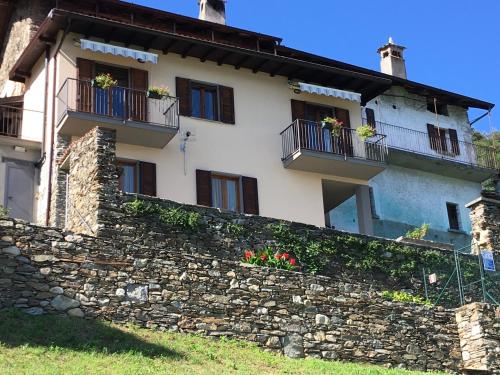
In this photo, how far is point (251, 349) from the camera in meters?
17.6

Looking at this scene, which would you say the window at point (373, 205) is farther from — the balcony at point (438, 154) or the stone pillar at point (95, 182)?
the stone pillar at point (95, 182)

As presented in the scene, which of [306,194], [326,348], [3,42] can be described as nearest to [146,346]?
[326,348]

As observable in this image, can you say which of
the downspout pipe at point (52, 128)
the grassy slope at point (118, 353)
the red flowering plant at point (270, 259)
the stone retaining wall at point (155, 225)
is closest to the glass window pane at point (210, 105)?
the downspout pipe at point (52, 128)

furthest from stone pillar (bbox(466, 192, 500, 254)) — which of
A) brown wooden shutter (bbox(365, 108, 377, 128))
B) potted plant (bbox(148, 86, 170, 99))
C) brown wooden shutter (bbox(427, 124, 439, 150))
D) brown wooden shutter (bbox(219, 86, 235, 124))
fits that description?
potted plant (bbox(148, 86, 170, 99))

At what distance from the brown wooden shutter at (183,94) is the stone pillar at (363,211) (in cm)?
614

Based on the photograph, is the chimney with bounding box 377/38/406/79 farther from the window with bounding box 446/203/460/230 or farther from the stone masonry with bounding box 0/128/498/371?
the stone masonry with bounding box 0/128/498/371

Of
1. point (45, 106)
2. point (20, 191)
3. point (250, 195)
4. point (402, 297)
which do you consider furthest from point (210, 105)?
point (402, 297)

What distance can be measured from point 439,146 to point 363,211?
8502 mm

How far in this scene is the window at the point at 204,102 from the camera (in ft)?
Answer: 85.9

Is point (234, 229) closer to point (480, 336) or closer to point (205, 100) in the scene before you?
point (205, 100)

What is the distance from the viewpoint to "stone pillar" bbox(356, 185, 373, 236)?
27.7 meters

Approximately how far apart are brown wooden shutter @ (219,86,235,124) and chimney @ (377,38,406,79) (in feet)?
39.3

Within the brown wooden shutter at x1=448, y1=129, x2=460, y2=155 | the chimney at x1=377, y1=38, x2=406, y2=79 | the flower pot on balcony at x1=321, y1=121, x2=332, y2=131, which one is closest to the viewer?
the flower pot on balcony at x1=321, y1=121, x2=332, y2=131

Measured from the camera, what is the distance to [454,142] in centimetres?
3544
